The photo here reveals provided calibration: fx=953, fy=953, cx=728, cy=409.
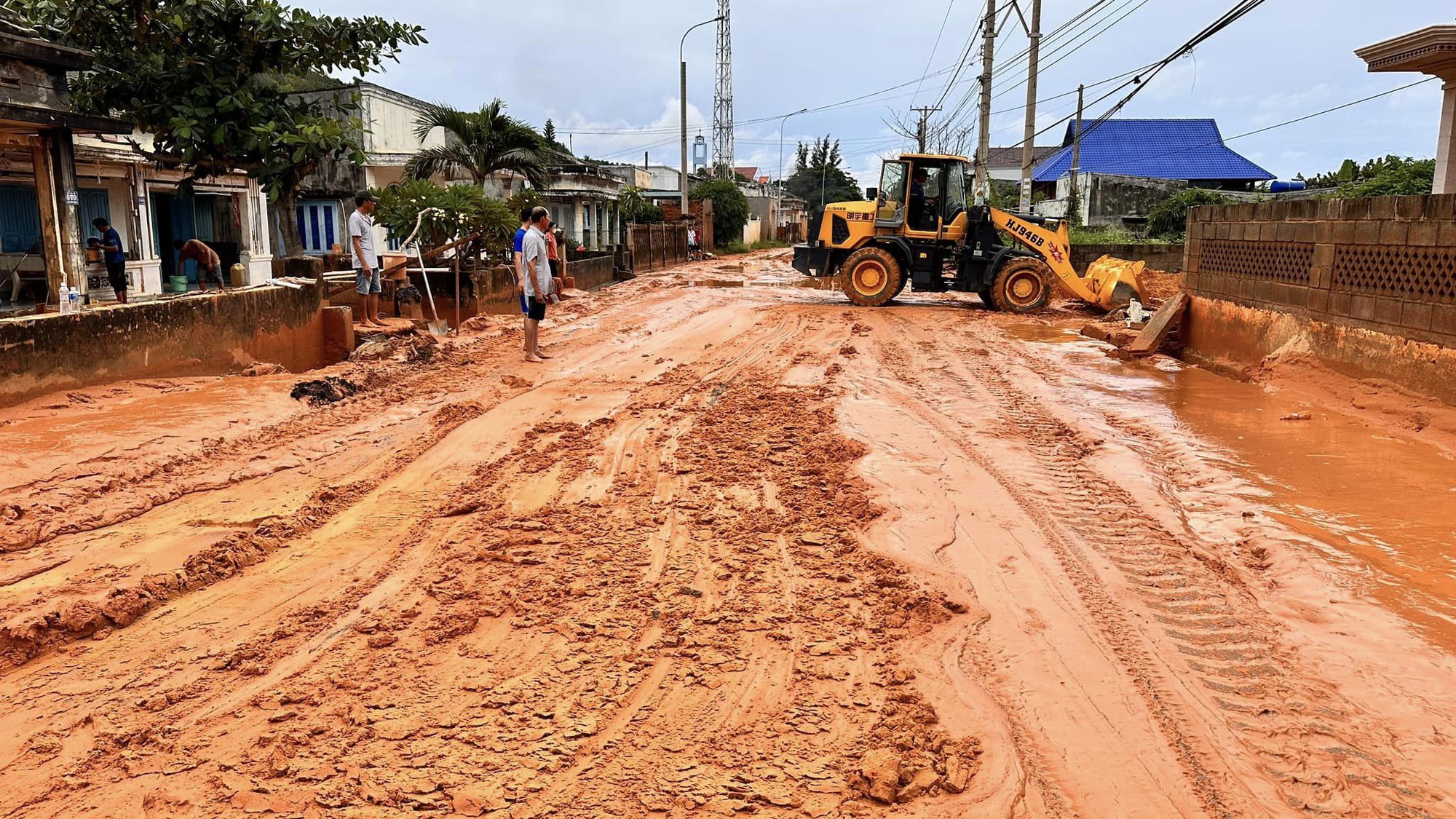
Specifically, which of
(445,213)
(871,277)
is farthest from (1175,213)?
(445,213)

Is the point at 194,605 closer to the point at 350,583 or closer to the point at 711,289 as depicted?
the point at 350,583

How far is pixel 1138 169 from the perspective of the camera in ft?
140

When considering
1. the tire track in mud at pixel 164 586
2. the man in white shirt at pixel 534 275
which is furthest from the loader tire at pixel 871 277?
the tire track in mud at pixel 164 586

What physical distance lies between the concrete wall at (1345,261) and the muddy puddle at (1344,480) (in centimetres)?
100

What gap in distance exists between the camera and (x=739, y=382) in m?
9.54

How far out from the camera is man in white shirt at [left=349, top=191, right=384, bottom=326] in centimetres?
1170

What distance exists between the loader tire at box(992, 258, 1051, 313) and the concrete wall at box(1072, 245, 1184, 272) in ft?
17.2

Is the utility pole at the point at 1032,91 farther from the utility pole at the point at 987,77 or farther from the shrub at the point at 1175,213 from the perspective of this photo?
the shrub at the point at 1175,213

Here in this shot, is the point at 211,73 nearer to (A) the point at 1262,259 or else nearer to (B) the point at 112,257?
(B) the point at 112,257

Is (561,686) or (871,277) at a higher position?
(871,277)

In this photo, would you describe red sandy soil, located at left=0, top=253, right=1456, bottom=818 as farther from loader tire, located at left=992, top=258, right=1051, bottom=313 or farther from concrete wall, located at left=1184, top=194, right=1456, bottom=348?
loader tire, located at left=992, top=258, right=1051, bottom=313

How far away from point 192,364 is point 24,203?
8.85 meters

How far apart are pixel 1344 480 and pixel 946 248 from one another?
12.0 m

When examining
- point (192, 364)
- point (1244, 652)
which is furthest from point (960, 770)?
point (192, 364)
